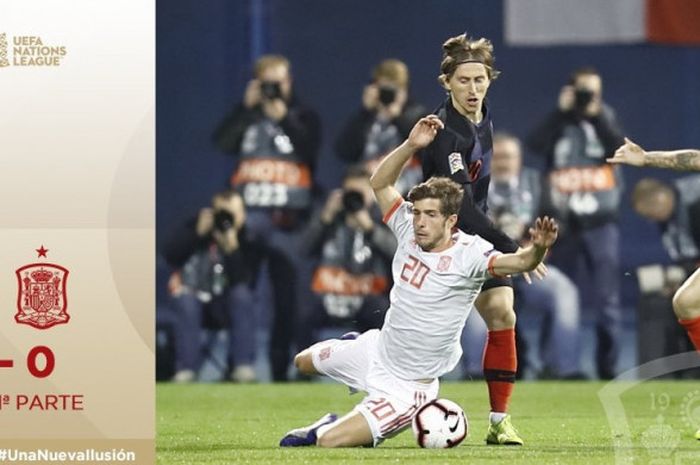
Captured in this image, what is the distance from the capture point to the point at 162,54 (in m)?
18.0

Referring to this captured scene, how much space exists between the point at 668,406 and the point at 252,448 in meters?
3.67

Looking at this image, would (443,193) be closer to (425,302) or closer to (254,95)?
(425,302)

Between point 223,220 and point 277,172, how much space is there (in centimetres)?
51

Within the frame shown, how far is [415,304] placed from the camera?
923 cm

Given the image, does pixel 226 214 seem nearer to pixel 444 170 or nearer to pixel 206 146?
pixel 206 146

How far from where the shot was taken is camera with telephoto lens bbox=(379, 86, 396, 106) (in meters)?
14.0

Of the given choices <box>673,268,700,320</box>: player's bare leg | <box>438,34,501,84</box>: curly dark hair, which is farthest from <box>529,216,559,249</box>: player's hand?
<box>673,268,700,320</box>: player's bare leg

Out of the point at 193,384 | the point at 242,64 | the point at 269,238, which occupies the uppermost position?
the point at 242,64

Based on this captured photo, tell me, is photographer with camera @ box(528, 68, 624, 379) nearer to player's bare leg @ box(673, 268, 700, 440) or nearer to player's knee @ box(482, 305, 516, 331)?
player's bare leg @ box(673, 268, 700, 440)

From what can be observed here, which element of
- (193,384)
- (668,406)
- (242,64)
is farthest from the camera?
(242,64)

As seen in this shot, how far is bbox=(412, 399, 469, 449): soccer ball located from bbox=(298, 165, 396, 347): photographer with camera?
5153mm

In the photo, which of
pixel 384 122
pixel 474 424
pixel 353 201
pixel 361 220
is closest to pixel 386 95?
pixel 384 122

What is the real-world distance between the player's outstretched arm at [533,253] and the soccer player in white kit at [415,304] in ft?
0.14

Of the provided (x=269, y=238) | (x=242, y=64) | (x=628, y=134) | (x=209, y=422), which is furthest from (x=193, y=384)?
(x=628, y=134)
